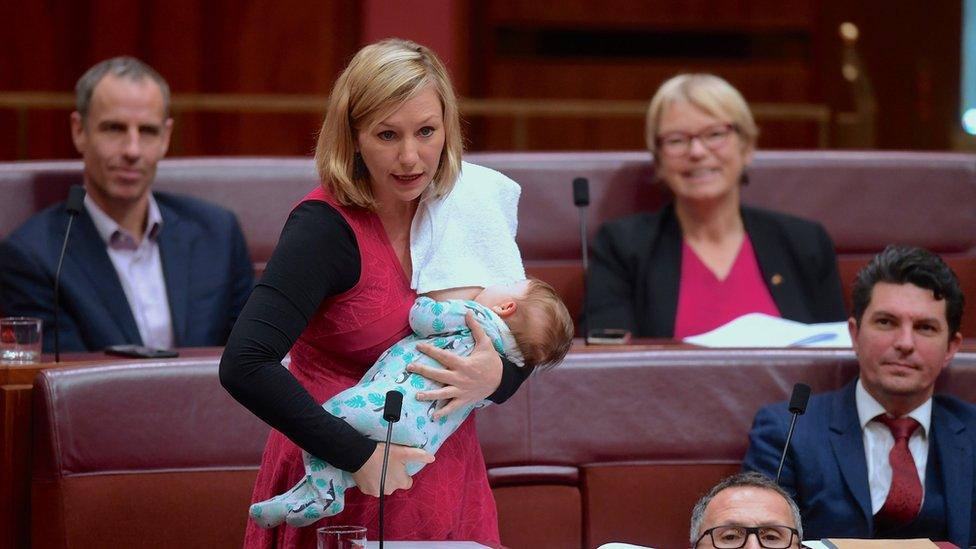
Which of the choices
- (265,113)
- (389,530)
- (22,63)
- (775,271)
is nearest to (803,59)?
(265,113)

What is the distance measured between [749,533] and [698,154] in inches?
51.0

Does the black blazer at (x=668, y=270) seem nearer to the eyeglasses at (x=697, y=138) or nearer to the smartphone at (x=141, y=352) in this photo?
the eyeglasses at (x=697, y=138)

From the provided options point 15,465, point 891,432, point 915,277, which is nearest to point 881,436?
point 891,432

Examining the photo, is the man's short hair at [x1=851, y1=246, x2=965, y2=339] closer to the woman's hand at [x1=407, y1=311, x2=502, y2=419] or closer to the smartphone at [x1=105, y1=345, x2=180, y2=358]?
the woman's hand at [x1=407, y1=311, x2=502, y2=419]

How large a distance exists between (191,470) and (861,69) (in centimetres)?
333

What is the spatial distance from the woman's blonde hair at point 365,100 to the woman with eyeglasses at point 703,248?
118 centimetres

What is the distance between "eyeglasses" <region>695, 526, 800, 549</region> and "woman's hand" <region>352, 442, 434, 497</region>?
0.34 meters

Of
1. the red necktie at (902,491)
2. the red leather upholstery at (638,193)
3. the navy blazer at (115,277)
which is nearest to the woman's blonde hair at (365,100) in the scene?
the red necktie at (902,491)

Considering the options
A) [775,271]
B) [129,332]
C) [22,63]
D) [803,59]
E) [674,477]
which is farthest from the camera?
[803,59]

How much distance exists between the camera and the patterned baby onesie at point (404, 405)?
1.34 metres

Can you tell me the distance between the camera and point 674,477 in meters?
1.97

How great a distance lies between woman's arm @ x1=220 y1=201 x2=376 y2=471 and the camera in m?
1.28

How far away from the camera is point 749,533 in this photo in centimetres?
145

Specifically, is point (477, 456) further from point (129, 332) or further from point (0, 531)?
point (129, 332)
